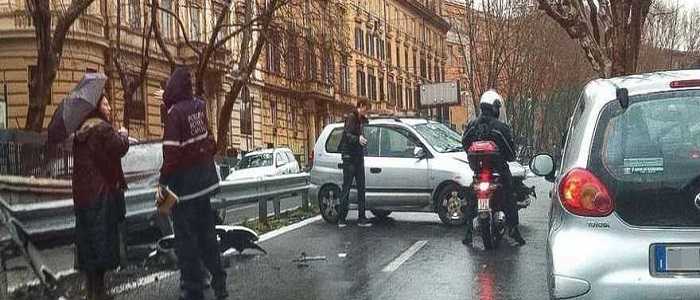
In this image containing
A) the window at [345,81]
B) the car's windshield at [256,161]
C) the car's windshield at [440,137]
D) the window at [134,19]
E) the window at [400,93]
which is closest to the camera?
the car's windshield at [440,137]

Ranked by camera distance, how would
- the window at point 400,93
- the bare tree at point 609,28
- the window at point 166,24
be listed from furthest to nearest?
1. the window at point 400,93
2. the window at point 166,24
3. the bare tree at point 609,28

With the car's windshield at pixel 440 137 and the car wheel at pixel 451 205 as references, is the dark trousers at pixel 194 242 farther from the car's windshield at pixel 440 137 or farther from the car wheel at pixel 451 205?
the car's windshield at pixel 440 137

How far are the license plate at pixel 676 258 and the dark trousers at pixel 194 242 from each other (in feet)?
11.8

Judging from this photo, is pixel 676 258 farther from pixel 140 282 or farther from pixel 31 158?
pixel 31 158

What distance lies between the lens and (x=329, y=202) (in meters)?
14.8

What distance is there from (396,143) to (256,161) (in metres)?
16.7

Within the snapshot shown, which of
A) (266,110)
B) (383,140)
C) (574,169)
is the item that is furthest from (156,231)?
(266,110)

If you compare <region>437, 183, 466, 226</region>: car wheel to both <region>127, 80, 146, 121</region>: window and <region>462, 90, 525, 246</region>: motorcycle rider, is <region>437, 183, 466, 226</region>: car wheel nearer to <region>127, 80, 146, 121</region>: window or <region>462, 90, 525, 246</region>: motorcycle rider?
<region>462, 90, 525, 246</region>: motorcycle rider

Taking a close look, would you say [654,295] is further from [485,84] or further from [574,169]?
[485,84]

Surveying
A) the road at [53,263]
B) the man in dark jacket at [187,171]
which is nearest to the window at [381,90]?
the road at [53,263]

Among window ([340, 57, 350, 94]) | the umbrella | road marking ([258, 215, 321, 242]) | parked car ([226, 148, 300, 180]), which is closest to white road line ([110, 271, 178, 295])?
the umbrella

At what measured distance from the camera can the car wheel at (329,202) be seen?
14680 mm

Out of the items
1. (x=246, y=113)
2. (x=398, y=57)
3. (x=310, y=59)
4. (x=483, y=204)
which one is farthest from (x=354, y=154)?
(x=398, y=57)

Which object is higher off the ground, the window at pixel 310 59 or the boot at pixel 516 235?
the window at pixel 310 59
